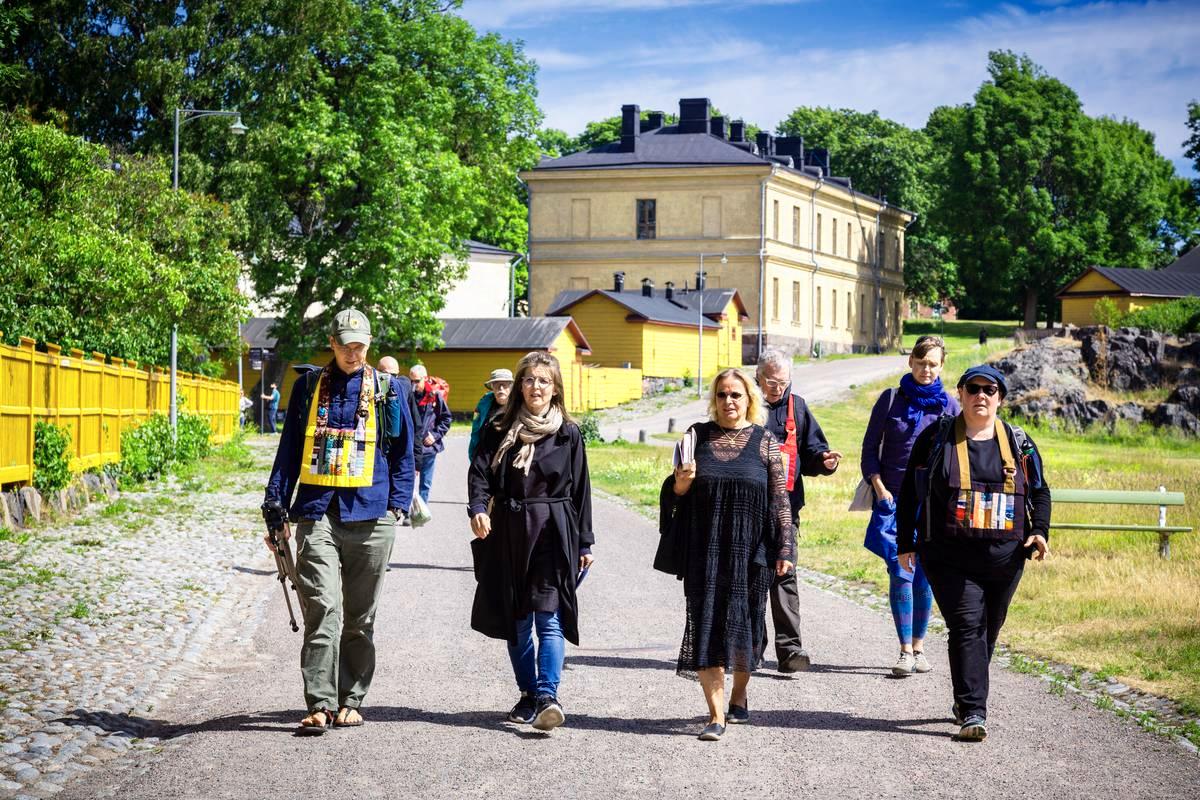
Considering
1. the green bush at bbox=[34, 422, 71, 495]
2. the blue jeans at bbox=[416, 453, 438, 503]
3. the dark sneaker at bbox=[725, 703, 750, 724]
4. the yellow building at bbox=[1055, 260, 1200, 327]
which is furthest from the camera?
the yellow building at bbox=[1055, 260, 1200, 327]

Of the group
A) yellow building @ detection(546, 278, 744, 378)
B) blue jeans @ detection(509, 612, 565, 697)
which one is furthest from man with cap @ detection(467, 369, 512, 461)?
yellow building @ detection(546, 278, 744, 378)

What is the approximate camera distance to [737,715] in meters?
7.28

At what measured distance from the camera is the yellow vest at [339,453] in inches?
278

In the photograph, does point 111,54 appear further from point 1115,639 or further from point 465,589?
point 1115,639

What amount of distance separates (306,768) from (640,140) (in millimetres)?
76291


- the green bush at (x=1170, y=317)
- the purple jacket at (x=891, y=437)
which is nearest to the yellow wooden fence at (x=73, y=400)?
the purple jacket at (x=891, y=437)

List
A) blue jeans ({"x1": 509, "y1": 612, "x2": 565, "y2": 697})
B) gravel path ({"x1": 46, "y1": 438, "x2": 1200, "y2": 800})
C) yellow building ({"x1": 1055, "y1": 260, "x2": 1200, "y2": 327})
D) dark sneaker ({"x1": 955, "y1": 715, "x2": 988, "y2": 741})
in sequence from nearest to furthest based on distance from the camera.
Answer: gravel path ({"x1": 46, "y1": 438, "x2": 1200, "y2": 800}), dark sneaker ({"x1": 955, "y1": 715, "x2": 988, "y2": 741}), blue jeans ({"x1": 509, "y1": 612, "x2": 565, "y2": 697}), yellow building ({"x1": 1055, "y1": 260, "x2": 1200, "y2": 327})

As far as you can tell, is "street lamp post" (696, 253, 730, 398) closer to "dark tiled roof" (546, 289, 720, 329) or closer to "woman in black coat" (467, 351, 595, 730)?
"dark tiled roof" (546, 289, 720, 329)

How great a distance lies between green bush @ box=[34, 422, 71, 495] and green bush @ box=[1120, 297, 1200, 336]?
1828 inches

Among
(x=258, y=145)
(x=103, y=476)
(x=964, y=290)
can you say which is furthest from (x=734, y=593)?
(x=964, y=290)

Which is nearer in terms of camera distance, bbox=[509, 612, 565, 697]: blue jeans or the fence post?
bbox=[509, 612, 565, 697]: blue jeans

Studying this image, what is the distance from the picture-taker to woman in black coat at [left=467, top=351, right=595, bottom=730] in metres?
7.17

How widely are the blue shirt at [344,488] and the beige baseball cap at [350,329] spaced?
189 mm

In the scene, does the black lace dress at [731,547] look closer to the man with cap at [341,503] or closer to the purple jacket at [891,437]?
the man with cap at [341,503]
